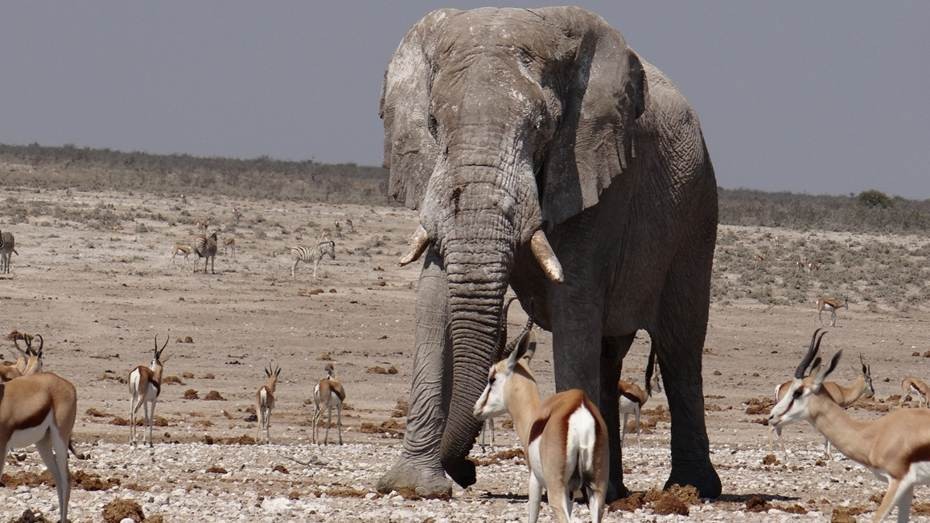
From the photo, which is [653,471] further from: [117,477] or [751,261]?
[751,261]

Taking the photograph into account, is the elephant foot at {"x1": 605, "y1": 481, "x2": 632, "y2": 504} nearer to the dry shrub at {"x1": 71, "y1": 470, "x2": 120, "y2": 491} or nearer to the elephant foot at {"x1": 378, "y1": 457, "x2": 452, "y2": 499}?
the elephant foot at {"x1": 378, "y1": 457, "x2": 452, "y2": 499}

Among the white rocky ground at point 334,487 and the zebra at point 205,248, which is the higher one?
the zebra at point 205,248

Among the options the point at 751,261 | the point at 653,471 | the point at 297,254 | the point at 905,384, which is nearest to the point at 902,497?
the point at 653,471

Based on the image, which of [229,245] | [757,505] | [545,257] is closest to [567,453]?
[545,257]

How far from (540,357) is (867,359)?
6375mm

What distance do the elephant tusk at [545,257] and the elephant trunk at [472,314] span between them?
0.69 ft

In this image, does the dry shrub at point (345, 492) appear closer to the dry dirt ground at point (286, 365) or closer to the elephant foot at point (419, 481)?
the dry dirt ground at point (286, 365)

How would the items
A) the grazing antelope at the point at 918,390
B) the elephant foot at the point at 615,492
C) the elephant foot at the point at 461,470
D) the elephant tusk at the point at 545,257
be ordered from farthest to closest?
the grazing antelope at the point at 918,390, the elephant foot at the point at 615,492, the elephant foot at the point at 461,470, the elephant tusk at the point at 545,257

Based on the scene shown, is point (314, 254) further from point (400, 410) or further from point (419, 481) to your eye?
point (419, 481)

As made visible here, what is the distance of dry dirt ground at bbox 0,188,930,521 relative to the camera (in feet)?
39.4

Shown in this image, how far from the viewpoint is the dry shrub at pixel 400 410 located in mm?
21091

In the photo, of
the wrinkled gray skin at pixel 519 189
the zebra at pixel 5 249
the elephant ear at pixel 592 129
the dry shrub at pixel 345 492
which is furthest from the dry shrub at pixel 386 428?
the zebra at pixel 5 249

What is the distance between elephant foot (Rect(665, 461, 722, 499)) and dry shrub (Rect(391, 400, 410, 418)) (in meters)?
7.89

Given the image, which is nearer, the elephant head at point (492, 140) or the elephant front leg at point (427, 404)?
the elephant head at point (492, 140)
